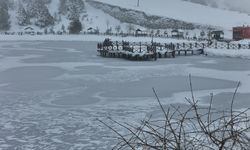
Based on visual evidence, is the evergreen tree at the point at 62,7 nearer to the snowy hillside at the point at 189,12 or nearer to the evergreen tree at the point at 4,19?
the snowy hillside at the point at 189,12

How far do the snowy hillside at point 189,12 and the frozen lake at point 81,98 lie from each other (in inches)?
4345

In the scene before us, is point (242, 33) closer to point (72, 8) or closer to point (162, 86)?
A: point (162, 86)

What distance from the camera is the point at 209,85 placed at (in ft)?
80.3

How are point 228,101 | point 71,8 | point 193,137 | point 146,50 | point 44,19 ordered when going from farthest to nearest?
point 71,8 → point 44,19 → point 146,50 → point 228,101 → point 193,137

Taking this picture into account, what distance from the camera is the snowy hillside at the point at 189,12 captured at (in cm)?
14925

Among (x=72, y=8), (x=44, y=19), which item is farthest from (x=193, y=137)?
(x=72, y=8)

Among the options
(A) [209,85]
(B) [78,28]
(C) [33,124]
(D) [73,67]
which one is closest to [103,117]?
(C) [33,124]

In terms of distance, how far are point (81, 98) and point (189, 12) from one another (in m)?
154

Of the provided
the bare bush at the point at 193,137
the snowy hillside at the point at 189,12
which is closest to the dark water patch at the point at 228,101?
the bare bush at the point at 193,137

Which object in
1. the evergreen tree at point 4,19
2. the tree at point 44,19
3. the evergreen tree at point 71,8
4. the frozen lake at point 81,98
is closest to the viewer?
the frozen lake at point 81,98

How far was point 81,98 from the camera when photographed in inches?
782

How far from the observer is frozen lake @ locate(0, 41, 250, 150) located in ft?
42.3

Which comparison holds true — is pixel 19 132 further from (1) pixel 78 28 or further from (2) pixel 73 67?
(1) pixel 78 28

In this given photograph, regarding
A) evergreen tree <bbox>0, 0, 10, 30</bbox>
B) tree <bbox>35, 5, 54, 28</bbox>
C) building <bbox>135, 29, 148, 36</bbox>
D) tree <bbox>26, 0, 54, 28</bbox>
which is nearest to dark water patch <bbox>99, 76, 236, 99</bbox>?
building <bbox>135, 29, 148, 36</bbox>
